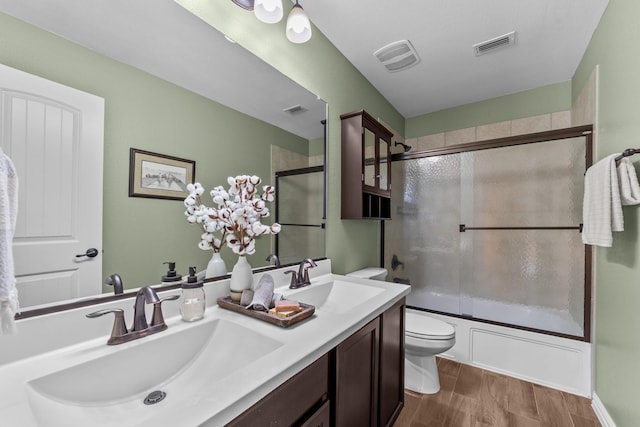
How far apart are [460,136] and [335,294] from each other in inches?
94.4

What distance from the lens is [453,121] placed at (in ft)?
9.90

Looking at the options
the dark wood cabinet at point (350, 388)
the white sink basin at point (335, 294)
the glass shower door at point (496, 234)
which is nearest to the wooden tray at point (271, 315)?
the dark wood cabinet at point (350, 388)

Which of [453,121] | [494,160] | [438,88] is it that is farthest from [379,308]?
[453,121]

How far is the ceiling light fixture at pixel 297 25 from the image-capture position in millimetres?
1373

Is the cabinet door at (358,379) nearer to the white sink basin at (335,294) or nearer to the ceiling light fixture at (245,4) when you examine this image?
the white sink basin at (335,294)

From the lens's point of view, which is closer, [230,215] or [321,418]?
[321,418]

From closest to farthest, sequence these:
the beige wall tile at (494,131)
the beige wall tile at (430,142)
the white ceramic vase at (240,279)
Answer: the white ceramic vase at (240,279), the beige wall tile at (494,131), the beige wall tile at (430,142)

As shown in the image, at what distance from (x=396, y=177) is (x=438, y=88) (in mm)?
938

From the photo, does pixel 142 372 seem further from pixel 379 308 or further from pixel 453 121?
pixel 453 121

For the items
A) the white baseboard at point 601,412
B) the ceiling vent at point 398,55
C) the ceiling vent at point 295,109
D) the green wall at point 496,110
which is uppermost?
the ceiling vent at point 398,55

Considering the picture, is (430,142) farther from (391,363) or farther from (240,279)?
(240,279)

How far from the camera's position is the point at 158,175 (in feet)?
3.08

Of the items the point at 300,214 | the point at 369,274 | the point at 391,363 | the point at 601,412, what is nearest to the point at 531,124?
the point at 369,274

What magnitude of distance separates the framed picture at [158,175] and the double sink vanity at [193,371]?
347 millimetres
